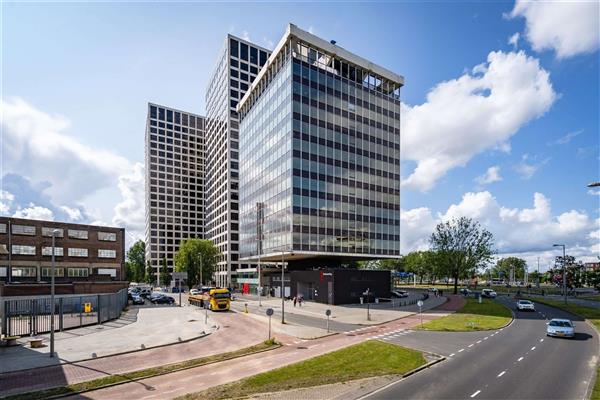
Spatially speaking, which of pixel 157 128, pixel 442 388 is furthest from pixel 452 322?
pixel 157 128

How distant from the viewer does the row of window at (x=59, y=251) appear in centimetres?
5962

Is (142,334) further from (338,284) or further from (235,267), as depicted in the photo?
(235,267)

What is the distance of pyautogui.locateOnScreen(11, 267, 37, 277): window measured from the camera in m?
59.1

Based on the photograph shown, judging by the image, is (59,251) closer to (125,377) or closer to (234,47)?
(125,377)

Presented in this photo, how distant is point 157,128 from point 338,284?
120m

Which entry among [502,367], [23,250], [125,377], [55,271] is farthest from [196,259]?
[502,367]

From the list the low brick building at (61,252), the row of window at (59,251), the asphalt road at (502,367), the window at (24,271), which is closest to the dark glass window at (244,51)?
the low brick building at (61,252)

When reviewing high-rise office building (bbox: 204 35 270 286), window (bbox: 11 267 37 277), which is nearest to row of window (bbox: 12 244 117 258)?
window (bbox: 11 267 37 277)

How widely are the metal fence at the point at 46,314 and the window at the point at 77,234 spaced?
25.5m

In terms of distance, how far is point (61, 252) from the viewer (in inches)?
2480

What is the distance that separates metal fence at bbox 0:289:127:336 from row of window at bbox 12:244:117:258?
24.4m

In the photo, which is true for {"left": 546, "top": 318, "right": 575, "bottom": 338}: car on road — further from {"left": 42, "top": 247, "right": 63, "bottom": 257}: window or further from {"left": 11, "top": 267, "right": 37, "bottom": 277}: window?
{"left": 11, "top": 267, "right": 37, "bottom": 277}: window

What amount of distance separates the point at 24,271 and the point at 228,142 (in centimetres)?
6741

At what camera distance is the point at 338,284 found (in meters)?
61.2
